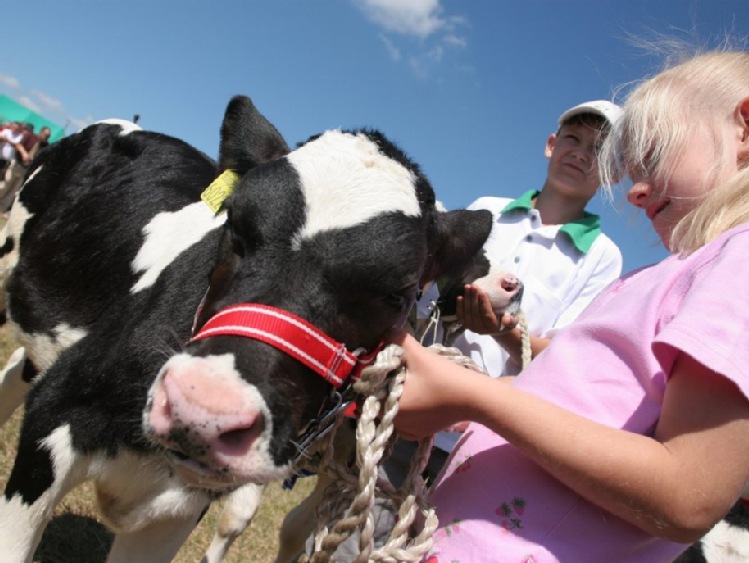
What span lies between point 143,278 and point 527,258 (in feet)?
6.62

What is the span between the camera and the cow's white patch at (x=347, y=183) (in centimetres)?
199

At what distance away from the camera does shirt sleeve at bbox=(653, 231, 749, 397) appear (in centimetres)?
121

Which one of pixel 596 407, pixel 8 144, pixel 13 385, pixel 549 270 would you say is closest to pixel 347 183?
pixel 596 407

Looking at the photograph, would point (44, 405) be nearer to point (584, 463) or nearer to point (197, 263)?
point (197, 263)

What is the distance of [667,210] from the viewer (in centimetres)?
166

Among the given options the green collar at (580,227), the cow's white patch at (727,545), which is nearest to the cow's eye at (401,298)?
the green collar at (580,227)

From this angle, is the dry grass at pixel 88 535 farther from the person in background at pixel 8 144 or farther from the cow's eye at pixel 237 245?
the person in background at pixel 8 144

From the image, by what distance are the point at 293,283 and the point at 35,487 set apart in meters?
1.50

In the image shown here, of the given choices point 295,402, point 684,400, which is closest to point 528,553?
point 684,400

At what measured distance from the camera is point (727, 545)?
3.24m

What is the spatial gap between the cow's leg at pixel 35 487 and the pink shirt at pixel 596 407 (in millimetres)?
1604

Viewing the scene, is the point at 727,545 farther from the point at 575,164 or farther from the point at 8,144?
the point at 8,144

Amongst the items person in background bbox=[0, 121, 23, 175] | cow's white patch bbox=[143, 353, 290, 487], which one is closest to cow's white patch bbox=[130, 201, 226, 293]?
cow's white patch bbox=[143, 353, 290, 487]

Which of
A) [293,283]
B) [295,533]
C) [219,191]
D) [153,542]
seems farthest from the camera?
[295,533]
